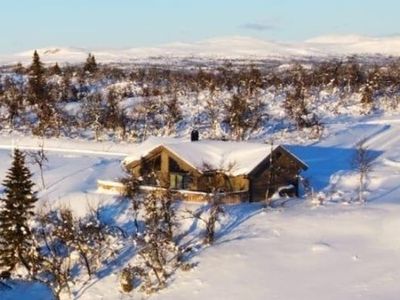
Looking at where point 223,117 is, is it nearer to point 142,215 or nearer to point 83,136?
point 83,136

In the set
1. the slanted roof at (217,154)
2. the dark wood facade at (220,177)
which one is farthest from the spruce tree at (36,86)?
the dark wood facade at (220,177)

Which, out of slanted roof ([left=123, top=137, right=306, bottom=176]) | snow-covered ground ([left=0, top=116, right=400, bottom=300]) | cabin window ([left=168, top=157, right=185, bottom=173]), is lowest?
snow-covered ground ([left=0, top=116, right=400, bottom=300])

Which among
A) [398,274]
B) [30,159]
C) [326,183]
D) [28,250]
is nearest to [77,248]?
[28,250]

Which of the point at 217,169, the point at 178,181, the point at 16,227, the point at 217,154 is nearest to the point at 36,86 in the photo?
the point at 178,181

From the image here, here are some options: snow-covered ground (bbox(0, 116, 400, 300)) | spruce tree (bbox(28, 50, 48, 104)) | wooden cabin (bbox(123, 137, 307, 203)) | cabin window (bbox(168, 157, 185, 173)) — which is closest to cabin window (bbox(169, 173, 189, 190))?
wooden cabin (bbox(123, 137, 307, 203))

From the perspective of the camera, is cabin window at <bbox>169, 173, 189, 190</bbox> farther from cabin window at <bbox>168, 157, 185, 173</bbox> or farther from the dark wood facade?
cabin window at <bbox>168, 157, 185, 173</bbox>

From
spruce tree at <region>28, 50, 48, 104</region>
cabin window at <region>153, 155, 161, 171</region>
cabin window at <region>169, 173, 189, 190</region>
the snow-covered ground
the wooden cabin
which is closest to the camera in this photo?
the snow-covered ground
